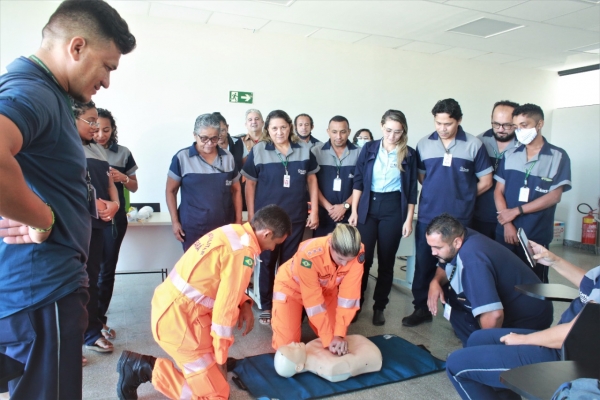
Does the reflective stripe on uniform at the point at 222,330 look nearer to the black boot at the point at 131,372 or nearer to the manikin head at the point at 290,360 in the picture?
the black boot at the point at 131,372

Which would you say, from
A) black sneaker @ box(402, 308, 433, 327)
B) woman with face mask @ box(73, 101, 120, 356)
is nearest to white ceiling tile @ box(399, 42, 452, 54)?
black sneaker @ box(402, 308, 433, 327)

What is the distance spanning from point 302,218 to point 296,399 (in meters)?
1.41

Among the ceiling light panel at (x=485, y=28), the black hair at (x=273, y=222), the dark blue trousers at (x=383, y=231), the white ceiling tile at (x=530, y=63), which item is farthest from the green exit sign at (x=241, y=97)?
the white ceiling tile at (x=530, y=63)

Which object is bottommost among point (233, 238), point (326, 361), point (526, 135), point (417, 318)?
point (417, 318)

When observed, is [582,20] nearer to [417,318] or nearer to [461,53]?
[461,53]

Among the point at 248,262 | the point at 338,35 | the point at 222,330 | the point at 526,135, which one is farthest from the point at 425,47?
the point at 222,330

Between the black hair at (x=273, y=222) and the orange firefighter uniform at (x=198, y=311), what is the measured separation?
0.26ft

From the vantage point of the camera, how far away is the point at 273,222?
6.98ft

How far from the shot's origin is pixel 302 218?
10.8 ft

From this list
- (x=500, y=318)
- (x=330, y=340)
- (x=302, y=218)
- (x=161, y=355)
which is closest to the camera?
(x=500, y=318)

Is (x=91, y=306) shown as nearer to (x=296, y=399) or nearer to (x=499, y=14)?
(x=296, y=399)

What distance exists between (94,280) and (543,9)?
485cm

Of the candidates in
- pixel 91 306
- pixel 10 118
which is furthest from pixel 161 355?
pixel 10 118

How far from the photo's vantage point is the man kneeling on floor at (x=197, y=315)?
1.98 metres
